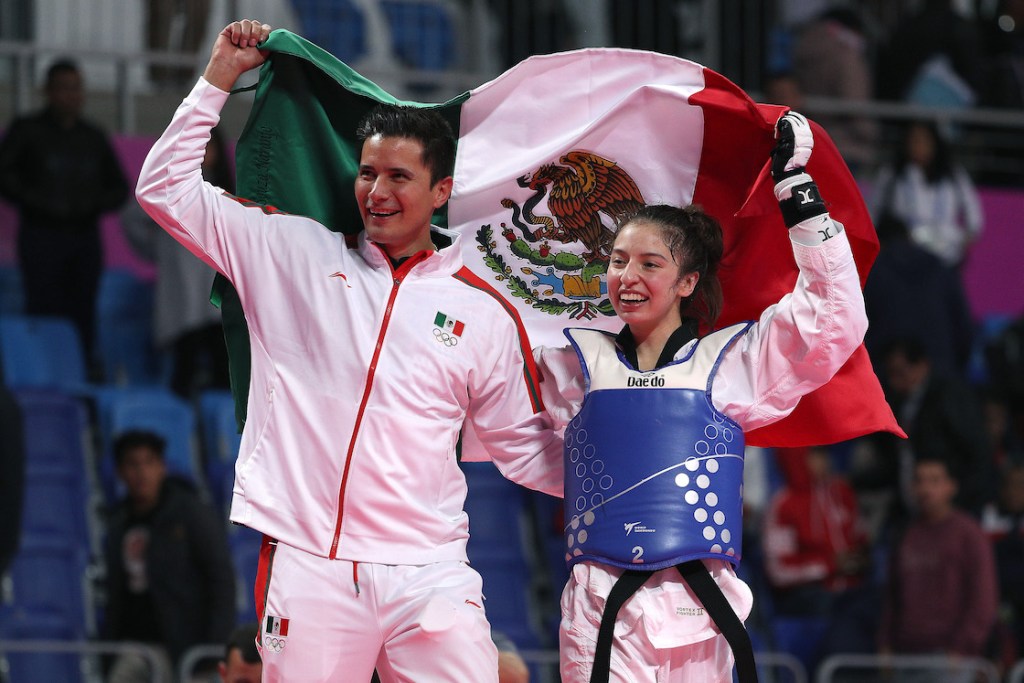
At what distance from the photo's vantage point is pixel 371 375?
4191 millimetres

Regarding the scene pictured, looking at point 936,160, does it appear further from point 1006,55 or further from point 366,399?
point 366,399

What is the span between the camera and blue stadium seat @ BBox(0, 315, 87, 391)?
361 inches

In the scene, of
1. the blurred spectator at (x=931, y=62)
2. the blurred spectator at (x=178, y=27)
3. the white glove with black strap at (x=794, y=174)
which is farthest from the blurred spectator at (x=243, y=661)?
the blurred spectator at (x=931, y=62)

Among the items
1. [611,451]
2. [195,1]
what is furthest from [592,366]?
[195,1]

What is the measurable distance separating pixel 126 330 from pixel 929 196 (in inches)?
203

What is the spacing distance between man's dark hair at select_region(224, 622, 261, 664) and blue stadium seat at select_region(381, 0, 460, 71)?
7.08 meters

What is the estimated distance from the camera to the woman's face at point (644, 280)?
4367 millimetres

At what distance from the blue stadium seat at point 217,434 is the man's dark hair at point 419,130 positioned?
4.55 m

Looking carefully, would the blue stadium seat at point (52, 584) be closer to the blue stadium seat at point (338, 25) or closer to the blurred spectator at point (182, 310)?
the blurred spectator at point (182, 310)

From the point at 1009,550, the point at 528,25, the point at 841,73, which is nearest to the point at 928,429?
the point at 1009,550

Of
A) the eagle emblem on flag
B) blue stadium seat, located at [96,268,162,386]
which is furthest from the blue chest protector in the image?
blue stadium seat, located at [96,268,162,386]

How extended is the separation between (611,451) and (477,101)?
1.24 meters

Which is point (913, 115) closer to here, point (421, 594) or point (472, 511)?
point (472, 511)

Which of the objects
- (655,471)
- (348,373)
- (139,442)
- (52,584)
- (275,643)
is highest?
(348,373)
